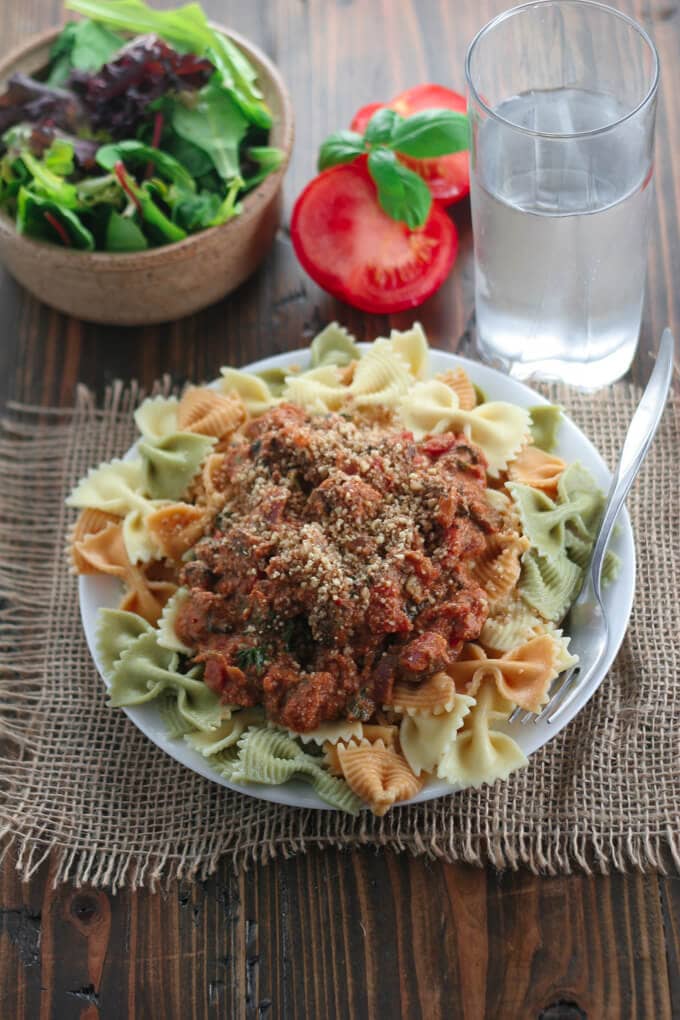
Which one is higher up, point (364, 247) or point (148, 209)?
point (148, 209)

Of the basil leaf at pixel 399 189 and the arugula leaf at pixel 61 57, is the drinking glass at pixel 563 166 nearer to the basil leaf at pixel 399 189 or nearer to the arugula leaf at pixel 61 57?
the basil leaf at pixel 399 189

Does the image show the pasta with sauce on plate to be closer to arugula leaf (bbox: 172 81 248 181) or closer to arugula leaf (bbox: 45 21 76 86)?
arugula leaf (bbox: 172 81 248 181)

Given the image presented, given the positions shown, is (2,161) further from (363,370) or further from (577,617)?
(577,617)

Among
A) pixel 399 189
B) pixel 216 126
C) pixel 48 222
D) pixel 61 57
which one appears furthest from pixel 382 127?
pixel 61 57

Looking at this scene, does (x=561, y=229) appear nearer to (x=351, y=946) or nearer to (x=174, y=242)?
(x=174, y=242)

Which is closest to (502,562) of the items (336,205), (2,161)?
(336,205)
